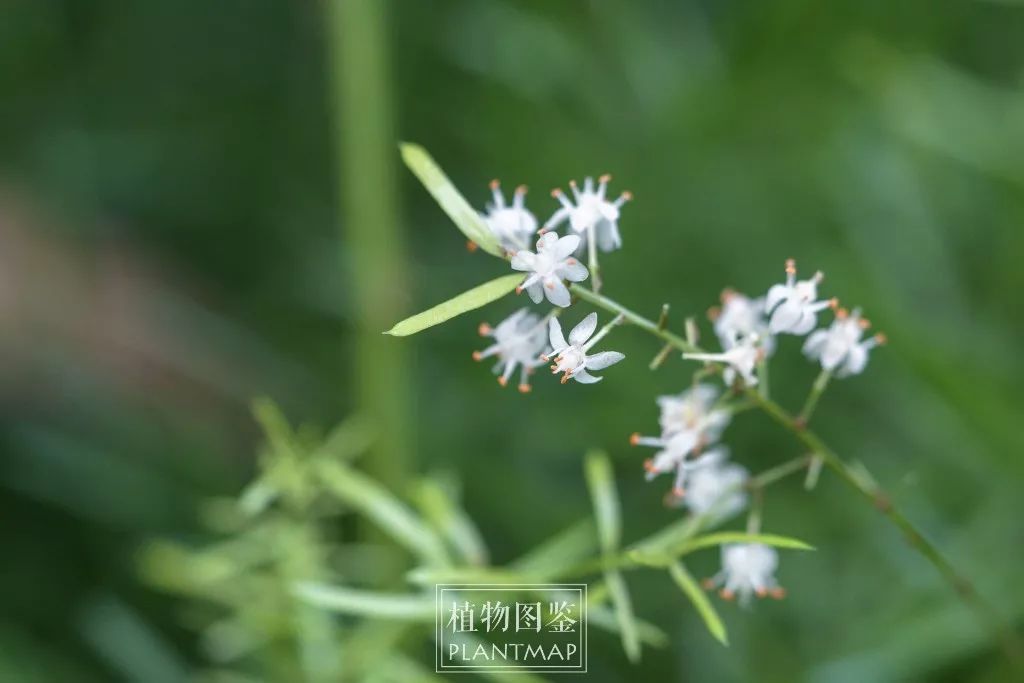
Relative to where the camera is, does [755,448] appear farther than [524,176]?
No

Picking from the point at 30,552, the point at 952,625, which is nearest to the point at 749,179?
the point at 952,625

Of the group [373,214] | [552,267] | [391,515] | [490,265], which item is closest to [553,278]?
[552,267]

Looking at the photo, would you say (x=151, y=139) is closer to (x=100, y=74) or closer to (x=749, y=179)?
(x=100, y=74)

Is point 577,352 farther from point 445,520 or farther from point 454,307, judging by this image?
point 445,520

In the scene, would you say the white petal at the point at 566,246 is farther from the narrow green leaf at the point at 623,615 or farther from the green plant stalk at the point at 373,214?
the green plant stalk at the point at 373,214

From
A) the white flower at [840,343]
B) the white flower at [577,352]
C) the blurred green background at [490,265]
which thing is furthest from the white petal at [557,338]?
the blurred green background at [490,265]
